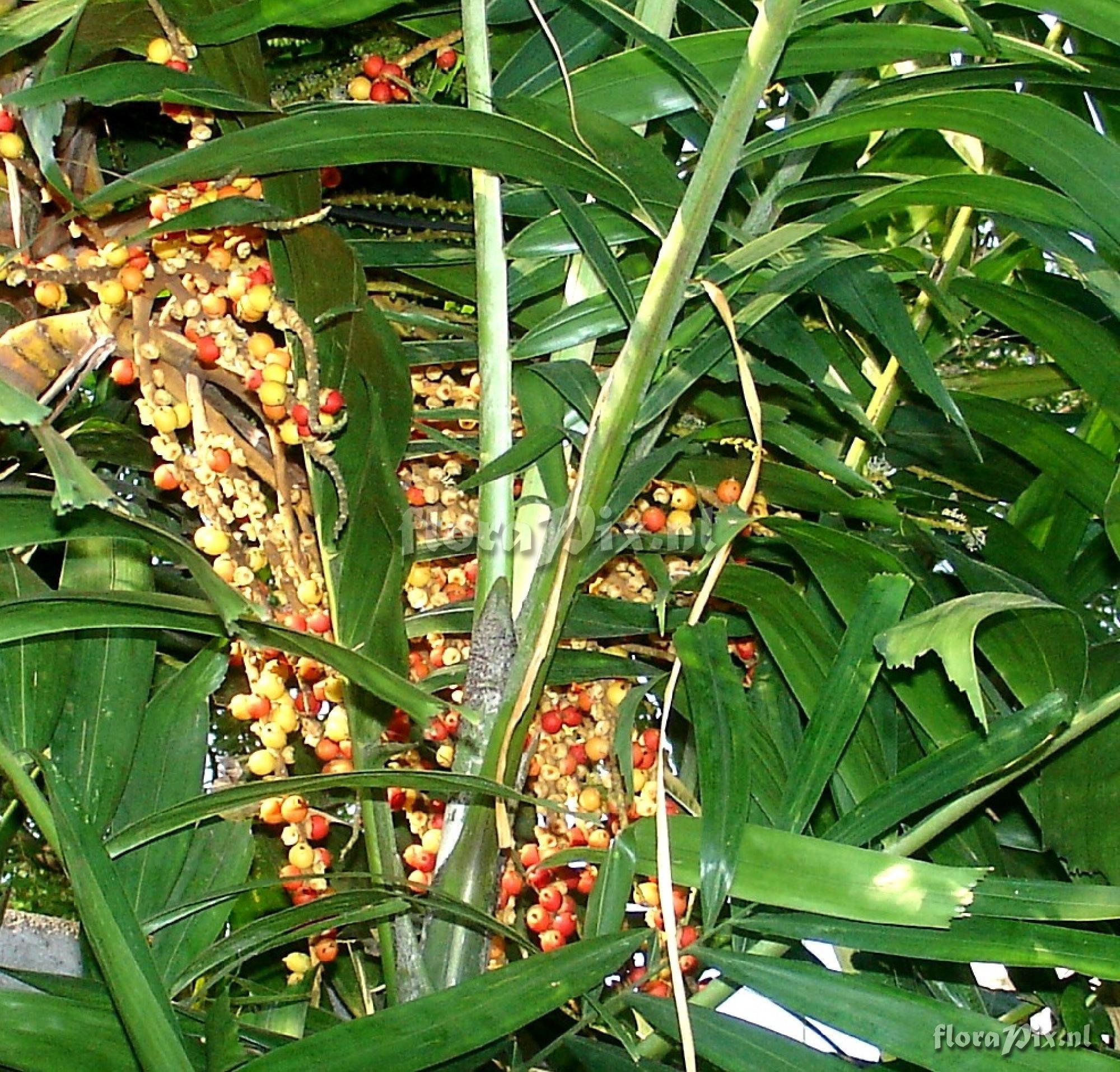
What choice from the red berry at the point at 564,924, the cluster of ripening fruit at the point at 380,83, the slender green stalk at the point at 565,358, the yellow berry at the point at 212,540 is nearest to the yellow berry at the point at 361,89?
the cluster of ripening fruit at the point at 380,83

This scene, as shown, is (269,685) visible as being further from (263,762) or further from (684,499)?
(684,499)

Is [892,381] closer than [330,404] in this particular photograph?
No

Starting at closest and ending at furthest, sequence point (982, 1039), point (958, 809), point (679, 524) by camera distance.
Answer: point (982, 1039) → point (958, 809) → point (679, 524)

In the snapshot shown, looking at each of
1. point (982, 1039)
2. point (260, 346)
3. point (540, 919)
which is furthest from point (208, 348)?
point (982, 1039)

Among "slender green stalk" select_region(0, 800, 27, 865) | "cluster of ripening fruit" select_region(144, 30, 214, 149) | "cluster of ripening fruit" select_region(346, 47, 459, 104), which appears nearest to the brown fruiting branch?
"cluster of ripening fruit" select_region(346, 47, 459, 104)

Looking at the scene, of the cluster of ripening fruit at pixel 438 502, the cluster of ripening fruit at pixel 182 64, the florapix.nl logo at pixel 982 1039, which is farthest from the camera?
the cluster of ripening fruit at pixel 438 502

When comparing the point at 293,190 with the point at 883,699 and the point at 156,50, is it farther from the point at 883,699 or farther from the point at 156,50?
the point at 883,699

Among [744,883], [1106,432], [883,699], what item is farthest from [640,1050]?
[1106,432]

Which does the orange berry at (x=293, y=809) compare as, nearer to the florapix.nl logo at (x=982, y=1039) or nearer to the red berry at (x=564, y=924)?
the red berry at (x=564, y=924)
